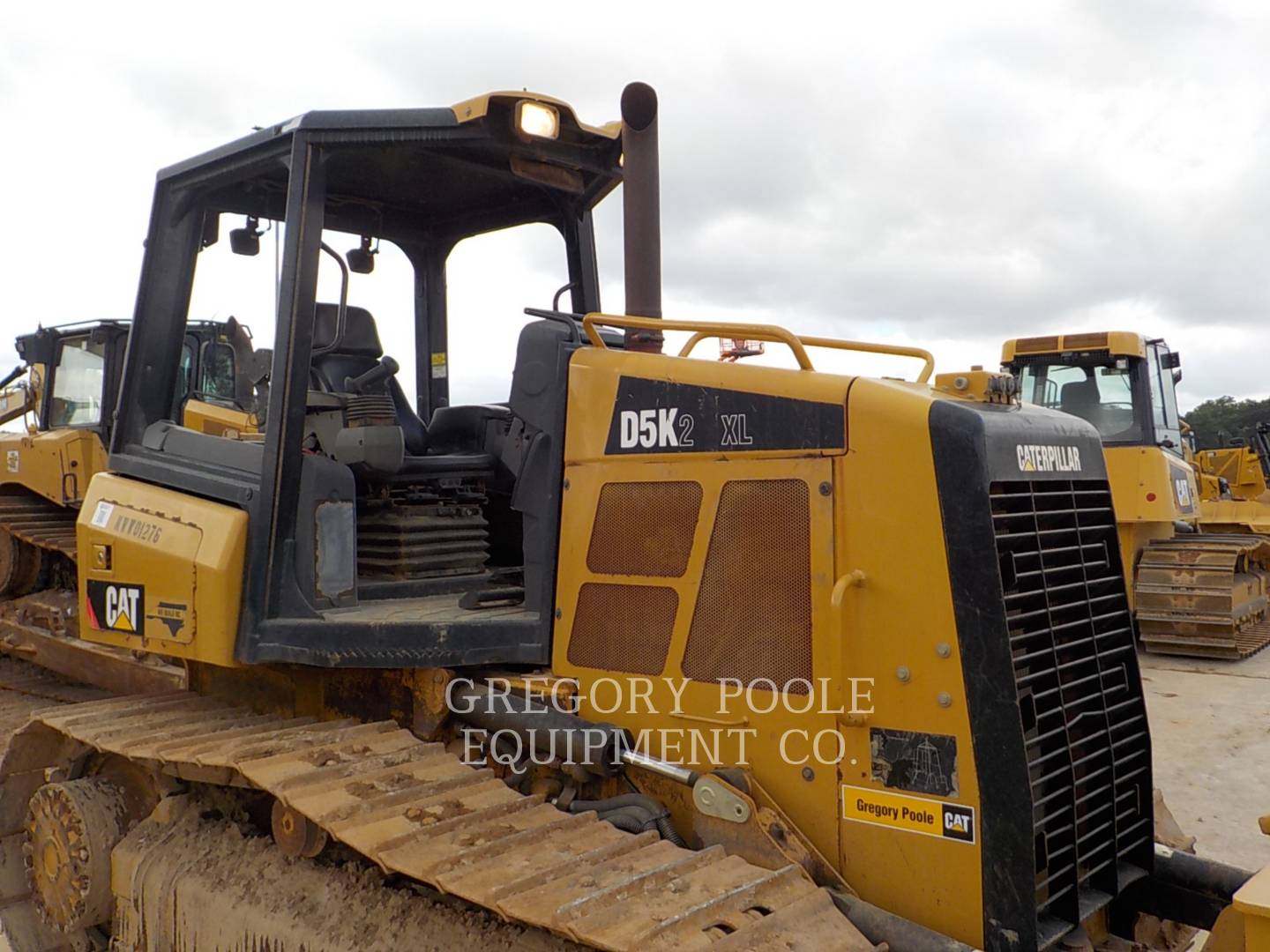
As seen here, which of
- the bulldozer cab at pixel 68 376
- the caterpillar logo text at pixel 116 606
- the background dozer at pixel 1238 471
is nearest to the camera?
the caterpillar logo text at pixel 116 606

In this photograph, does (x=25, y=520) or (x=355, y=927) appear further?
(x=25, y=520)

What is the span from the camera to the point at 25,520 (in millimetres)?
9211

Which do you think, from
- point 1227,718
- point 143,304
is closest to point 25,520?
point 143,304

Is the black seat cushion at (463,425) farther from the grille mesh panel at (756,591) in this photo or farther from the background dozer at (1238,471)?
the background dozer at (1238,471)

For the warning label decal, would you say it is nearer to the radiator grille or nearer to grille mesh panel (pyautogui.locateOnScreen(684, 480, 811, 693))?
the radiator grille

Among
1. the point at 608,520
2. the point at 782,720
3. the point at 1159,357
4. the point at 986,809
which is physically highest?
the point at 1159,357

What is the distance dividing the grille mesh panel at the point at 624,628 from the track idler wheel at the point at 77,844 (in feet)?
5.80

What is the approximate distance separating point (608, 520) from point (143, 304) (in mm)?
2111

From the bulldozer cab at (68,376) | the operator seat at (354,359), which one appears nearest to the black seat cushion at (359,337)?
the operator seat at (354,359)

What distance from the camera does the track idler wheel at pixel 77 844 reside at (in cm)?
365

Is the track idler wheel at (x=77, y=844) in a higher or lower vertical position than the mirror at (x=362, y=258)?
lower

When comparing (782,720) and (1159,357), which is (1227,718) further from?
(782,720)

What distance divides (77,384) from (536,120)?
26.4 feet

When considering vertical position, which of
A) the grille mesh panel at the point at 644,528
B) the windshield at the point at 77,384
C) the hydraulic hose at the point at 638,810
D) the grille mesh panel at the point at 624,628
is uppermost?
the windshield at the point at 77,384
